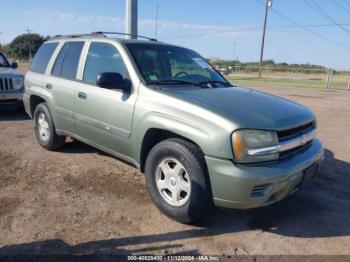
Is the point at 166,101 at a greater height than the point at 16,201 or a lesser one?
greater

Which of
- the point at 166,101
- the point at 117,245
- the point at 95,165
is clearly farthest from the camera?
the point at 95,165

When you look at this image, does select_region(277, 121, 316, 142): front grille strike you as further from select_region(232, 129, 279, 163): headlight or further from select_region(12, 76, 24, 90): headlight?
select_region(12, 76, 24, 90): headlight

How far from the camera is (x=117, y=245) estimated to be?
10.2 ft

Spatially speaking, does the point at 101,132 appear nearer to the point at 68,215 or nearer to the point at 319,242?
the point at 68,215

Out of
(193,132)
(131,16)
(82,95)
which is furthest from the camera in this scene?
(131,16)

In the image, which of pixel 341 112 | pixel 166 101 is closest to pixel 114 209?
pixel 166 101

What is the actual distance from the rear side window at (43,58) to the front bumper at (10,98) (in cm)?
291

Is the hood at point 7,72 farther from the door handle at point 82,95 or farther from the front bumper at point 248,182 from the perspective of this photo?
the front bumper at point 248,182

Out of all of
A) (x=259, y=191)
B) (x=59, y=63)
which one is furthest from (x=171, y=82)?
(x=59, y=63)

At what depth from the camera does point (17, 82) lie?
8.73 metres

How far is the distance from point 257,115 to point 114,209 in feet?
5.95

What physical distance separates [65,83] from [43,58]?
3.87ft

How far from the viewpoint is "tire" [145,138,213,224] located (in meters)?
3.22

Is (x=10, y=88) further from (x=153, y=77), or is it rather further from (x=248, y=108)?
(x=248, y=108)
